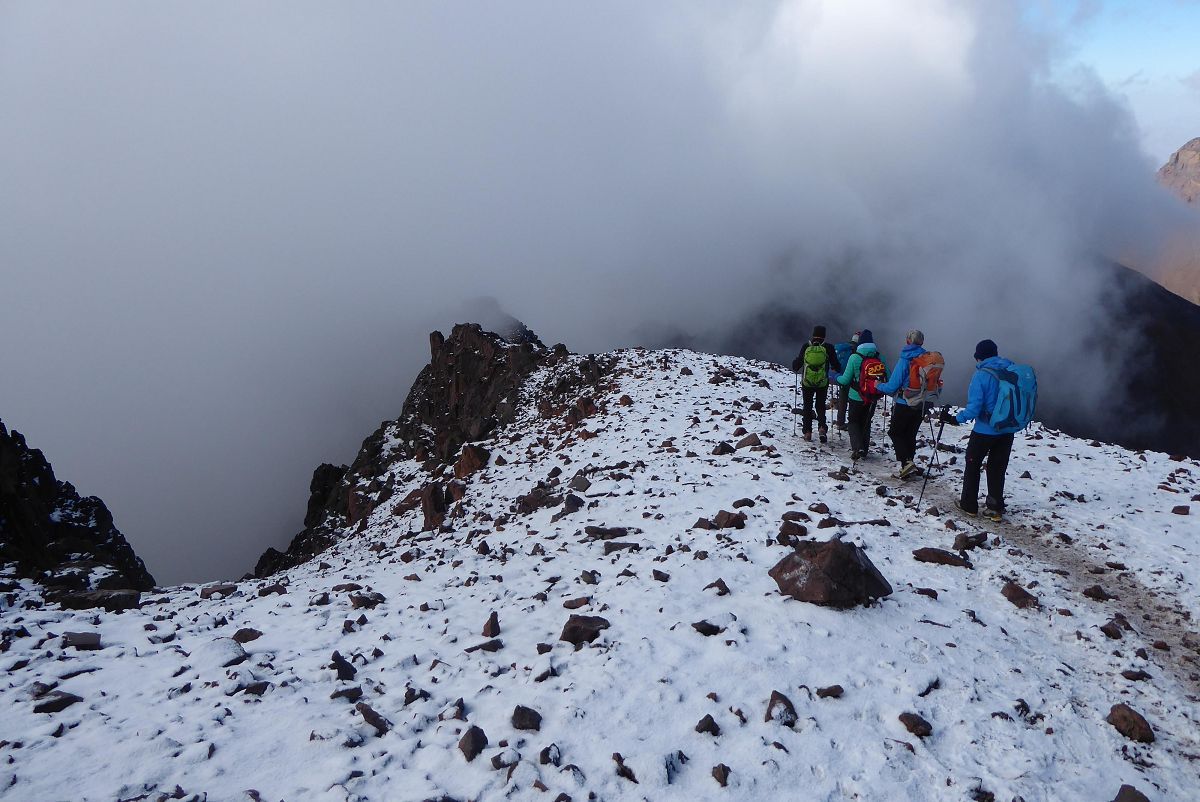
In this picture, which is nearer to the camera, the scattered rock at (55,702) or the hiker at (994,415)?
the scattered rock at (55,702)

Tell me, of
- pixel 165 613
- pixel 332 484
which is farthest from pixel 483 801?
pixel 332 484

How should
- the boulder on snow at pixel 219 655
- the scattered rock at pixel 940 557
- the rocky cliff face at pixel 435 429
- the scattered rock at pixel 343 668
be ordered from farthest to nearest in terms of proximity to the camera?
the rocky cliff face at pixel 435 429 < the scattered rock at pixel 940 557 < the boulder on snow at pixel 219 655 < the scattered rock at pixel 343 668

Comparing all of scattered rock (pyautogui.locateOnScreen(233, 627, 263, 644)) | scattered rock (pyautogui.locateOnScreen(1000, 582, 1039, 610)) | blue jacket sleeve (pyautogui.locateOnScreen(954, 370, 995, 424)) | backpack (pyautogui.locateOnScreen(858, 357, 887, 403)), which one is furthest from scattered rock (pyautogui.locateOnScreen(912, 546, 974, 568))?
scattered rock (pyautogui.locateOnScreen(233, 627, 263, 644))

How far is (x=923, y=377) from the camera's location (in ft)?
→ 40.1

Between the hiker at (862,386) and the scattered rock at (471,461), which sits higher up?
the hiker at (862,386)

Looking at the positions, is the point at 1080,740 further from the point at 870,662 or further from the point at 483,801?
the point at 483,801

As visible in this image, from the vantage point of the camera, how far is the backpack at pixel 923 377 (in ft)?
40.0

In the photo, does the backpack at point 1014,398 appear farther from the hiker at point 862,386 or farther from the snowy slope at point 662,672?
the hiker at point 862,386

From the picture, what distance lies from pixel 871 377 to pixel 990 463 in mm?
3721

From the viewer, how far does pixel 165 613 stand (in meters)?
8.94

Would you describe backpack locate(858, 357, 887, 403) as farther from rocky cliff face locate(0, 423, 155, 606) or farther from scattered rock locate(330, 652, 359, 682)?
rocky cliff face locate(0, 423, 155, 606)

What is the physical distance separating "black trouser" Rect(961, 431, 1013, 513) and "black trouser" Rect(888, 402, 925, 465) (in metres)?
2.13

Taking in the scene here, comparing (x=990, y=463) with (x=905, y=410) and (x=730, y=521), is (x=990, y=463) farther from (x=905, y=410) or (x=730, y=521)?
(x=730, y=521)

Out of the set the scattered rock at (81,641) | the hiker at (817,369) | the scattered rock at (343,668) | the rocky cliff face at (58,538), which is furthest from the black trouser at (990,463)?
the rocky cliff face at (58,538)
